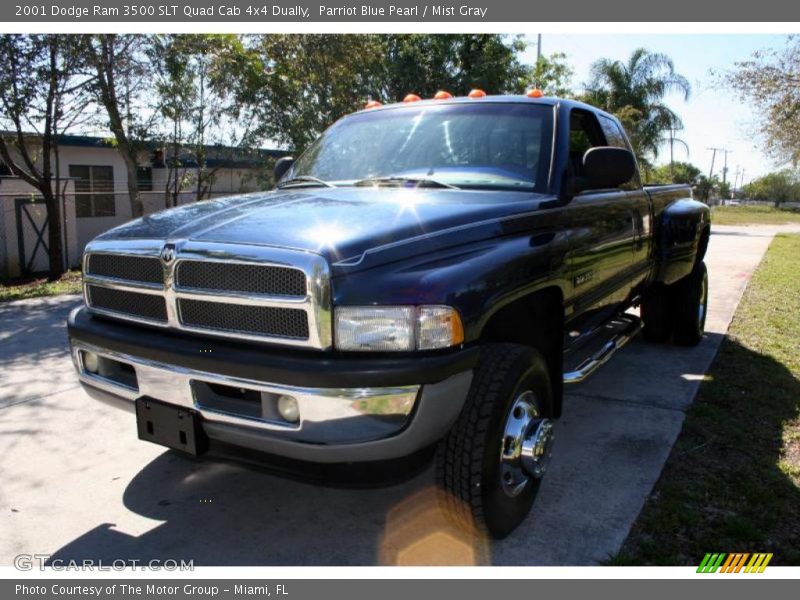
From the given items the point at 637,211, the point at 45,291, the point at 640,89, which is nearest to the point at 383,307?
the point at 637,211

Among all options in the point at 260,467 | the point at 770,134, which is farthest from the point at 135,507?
the point at 770,134

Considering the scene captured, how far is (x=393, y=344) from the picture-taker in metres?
2.37

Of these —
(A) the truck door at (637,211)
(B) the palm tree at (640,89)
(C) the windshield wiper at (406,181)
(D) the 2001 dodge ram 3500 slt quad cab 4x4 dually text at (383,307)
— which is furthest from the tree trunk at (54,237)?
(B) the palm tree at (640,89)

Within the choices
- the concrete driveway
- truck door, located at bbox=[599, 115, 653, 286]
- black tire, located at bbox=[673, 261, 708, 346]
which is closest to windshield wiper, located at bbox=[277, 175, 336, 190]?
the concrete driveway

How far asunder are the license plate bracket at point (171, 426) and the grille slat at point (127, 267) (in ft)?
1.66

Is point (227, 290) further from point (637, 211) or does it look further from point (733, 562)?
point (637, 211)

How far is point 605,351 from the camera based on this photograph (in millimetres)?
4121

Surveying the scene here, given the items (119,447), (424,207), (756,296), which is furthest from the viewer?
(756,296)

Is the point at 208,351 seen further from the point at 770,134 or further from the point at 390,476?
the point at 770,134

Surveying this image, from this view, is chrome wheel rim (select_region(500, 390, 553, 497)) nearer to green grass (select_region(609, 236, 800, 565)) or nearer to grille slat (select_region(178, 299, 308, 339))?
green grass (select_region(609, 236, 800, 565))

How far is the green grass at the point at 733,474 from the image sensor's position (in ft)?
9.55

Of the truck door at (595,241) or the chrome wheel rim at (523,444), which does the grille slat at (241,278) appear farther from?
the truck door at (595,241)

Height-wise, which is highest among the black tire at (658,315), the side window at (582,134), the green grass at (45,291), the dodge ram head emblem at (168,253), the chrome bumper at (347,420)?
the side window at (582,134)

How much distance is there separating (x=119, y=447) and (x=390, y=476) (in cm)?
215
